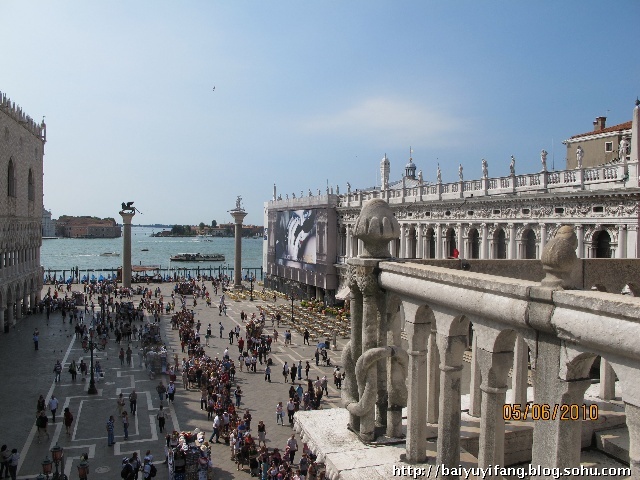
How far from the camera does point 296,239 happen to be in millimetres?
51125

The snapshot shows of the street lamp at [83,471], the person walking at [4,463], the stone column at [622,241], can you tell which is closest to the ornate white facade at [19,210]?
the person walking at [4,463]

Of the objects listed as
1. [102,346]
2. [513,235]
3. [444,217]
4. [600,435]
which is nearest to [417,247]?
[444,217]

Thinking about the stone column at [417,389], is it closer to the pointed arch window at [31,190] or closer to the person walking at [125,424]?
the person walking at [125,424]

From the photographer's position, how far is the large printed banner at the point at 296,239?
157 ft

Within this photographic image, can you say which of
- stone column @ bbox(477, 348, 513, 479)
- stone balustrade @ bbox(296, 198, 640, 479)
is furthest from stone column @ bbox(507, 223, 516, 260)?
stone column @ bbox(477, 348, 513, 479)

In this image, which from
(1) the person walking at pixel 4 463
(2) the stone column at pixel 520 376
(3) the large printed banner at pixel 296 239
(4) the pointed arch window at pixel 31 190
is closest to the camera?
(2) the stone column at pixel 520 376

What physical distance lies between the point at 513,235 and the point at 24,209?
32260 millimetres

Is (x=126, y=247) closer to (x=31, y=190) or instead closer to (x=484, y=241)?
(x=31, y=190)

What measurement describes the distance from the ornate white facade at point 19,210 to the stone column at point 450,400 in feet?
106

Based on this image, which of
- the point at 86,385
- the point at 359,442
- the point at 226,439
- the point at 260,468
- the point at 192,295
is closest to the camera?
the point at 359,442

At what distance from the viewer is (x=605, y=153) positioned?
3284 cm

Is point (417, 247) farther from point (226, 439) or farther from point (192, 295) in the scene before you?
point (192, 295)

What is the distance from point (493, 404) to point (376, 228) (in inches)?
149

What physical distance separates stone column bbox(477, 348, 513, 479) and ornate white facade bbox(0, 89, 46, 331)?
109ft
